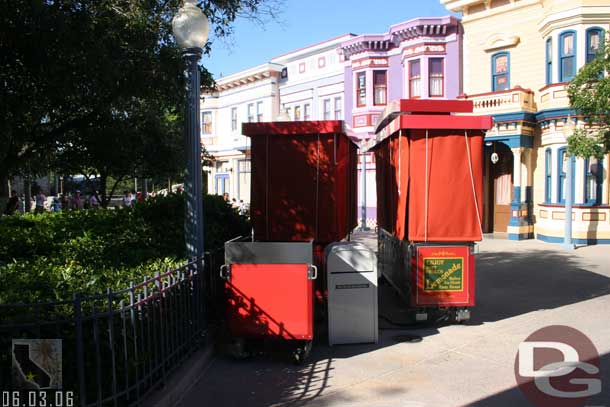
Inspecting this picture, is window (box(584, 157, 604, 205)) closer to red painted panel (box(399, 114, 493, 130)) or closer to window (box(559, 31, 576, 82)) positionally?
window (box(559, 31, 576, 82))

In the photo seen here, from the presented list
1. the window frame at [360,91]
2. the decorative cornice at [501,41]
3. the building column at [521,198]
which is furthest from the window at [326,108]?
the building column at [521,198]

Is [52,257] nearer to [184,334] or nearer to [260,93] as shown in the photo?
[184,334]

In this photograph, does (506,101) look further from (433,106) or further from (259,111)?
(259,111)

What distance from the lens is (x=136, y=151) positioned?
905cm

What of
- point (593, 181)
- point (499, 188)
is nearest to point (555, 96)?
point (593, 181)

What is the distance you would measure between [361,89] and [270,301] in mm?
20153

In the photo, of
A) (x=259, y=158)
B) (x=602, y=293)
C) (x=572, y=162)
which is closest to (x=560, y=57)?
(x=572, y=162)

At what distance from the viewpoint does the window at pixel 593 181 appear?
1666cm

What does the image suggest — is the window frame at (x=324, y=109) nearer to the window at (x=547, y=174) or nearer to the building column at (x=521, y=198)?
the building column at (x=521, y=198)

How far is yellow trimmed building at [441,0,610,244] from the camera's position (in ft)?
54.7

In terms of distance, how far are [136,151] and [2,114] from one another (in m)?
4.06

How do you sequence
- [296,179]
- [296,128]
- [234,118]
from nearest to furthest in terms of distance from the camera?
1. [296,128]
2. [296,179]
3. [234,118]

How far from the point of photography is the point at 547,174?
18016mm
